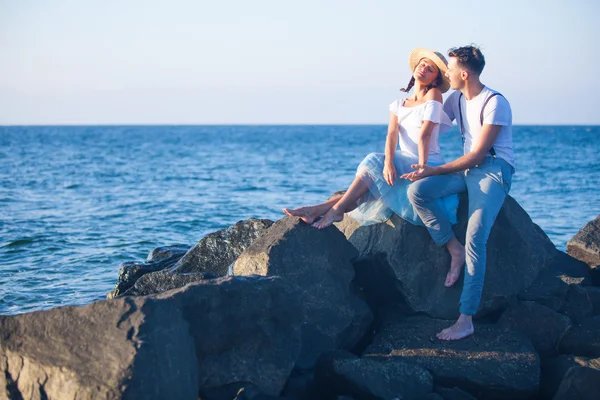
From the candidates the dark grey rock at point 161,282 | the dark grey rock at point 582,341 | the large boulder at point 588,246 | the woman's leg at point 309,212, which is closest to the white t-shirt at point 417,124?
the woman's leg at point 309,212

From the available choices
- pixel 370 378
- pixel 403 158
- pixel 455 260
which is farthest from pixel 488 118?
pixel 370 378

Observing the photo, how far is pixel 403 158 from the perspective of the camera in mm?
6246

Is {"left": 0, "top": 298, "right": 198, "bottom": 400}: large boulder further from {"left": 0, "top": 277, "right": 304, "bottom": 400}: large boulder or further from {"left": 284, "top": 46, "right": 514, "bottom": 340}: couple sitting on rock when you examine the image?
{"left": 284, "top": 46, "right": 514, "bottom": 340}: couple sitting on rock

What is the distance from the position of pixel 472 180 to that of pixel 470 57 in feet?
3.37

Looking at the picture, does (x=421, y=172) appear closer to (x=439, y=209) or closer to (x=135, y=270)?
(x=439, y=209)

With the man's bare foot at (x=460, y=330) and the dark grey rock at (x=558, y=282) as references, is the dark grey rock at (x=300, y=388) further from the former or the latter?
the dark grey rock at (x=558, y=282)

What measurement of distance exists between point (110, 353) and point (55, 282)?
630cm

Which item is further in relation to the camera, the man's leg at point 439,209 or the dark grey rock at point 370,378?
the man's leg at point 439,209

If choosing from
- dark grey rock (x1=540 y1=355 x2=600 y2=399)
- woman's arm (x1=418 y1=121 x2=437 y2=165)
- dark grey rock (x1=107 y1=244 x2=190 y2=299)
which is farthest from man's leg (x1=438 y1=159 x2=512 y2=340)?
dark grey rock (x1=107 y1=244 x2=190 y2=299)

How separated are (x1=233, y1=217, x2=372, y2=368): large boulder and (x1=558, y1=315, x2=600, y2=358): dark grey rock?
163 cm

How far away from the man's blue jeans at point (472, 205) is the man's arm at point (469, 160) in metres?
0.06

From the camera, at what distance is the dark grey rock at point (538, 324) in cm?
595

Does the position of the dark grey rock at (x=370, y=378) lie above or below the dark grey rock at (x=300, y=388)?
above

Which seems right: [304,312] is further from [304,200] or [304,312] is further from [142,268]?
[304,200]
